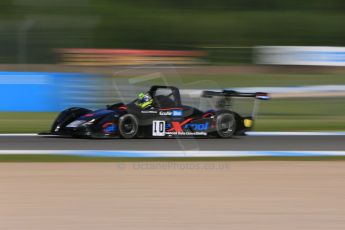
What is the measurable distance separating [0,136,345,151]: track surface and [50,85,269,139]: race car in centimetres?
14

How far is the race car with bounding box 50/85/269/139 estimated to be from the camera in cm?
1049

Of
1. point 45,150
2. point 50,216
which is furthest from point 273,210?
point 45,150

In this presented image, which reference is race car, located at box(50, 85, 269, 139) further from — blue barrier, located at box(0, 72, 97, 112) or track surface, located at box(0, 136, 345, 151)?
blue barrier, located at box(0, 72, 97, 112)

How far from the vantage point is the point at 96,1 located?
98.0ft

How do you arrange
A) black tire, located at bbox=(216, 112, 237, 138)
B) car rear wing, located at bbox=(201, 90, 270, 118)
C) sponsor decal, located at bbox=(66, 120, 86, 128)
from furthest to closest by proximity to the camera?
black tire, located at bbox=(216, 112, 237, 138)
car rear wing, located at bbox=(201, 90, 270, 118)
sponsor decal, located at bbox=(66, 120, 86, 128)

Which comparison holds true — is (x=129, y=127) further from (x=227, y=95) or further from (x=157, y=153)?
(x=227, y=95)

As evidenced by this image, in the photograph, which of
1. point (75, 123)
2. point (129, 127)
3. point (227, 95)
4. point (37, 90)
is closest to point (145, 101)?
point (129, 127)

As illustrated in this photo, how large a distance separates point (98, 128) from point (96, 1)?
20213 mm

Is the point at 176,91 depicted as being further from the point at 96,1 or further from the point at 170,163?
the point at 96,1

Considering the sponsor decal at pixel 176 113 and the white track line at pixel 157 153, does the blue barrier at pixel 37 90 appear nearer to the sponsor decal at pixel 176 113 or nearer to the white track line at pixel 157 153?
the sponsor decal at pixel 176 113

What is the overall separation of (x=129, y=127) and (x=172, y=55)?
35.9 ft

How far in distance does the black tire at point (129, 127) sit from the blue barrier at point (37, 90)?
4.52 metres

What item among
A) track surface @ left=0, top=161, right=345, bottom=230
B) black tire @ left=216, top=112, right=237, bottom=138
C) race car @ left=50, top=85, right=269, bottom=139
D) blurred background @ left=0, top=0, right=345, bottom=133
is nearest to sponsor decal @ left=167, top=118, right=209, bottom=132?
race car @ left=50, top=85, right=269, bottom=139

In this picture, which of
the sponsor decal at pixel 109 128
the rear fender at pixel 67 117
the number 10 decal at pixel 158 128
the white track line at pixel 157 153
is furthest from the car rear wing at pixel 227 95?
the rear fender at pixel 67 117
